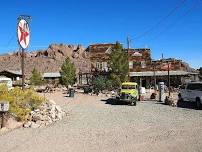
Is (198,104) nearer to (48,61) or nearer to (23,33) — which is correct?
(23,33)

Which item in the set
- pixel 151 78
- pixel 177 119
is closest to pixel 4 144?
pixel 177 119

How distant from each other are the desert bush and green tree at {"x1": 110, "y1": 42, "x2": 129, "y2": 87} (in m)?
34.2

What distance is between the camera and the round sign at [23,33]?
24578mm

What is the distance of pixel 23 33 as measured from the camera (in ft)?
81.9

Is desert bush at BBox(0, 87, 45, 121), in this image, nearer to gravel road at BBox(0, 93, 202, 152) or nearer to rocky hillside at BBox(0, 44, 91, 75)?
gravel road at BBox(0, 93, 202, 152)

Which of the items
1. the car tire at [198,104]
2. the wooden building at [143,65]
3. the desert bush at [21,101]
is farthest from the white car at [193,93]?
the wooden building at [143,65]

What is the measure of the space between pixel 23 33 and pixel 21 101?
4.44 m

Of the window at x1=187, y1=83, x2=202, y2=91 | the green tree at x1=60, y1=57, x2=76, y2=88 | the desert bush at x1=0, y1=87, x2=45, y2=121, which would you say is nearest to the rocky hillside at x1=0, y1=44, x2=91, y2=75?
the green tree at x1=60, y1=57, x2=76, y2=88

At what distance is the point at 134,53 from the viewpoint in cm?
7294

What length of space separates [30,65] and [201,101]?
118703mm

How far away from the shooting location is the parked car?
34.5 m

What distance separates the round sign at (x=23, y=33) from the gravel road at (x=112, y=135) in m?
5.43

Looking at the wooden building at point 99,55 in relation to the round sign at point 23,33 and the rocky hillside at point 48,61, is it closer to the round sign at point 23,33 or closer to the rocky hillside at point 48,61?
the rocky hillside at point 48,61

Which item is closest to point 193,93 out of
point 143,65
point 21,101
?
point 21,101
